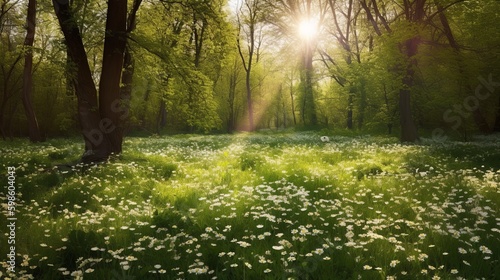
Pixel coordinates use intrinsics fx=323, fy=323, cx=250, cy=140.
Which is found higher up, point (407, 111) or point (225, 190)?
point (407, 111)

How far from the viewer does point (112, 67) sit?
11688 millimetres

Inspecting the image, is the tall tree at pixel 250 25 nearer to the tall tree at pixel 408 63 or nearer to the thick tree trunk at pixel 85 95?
the tall tree at pixel 408 63

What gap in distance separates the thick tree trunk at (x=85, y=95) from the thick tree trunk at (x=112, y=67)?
26 cm

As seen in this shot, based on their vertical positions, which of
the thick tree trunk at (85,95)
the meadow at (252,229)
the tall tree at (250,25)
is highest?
the tall tree at (250,25)

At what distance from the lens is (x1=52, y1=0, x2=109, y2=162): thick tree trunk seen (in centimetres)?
1091

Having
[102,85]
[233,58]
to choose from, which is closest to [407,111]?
[233,58]

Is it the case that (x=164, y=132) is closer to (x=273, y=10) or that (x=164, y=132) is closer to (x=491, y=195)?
(x=273, y=10)

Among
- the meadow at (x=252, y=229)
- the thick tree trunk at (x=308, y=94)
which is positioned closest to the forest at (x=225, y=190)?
the meadow at (x=252, y=229)

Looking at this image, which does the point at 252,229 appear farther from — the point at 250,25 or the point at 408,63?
the point at 250,25

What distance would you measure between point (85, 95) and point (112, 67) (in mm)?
1372

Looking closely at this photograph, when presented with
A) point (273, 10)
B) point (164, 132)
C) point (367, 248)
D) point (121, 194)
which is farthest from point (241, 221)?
point (164, 132)

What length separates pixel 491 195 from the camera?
6.66 m

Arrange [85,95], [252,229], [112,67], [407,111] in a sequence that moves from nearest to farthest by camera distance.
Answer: [252,229], [85,95], [112,67], [407,111]

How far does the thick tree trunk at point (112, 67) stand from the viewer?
1145cm
